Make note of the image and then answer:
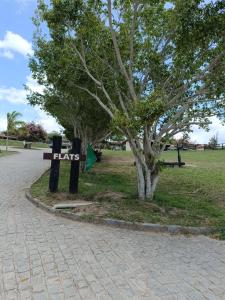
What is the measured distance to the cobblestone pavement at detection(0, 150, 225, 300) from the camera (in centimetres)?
471

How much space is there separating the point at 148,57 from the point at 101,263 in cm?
637

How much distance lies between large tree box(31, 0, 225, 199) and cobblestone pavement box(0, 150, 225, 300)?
2781 millimetres

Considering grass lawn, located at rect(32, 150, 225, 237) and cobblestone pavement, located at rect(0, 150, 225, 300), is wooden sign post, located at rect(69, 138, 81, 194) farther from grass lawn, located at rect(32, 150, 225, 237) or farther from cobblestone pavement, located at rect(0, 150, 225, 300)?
cobblestone pavement, located at rect(0, 150, 225, 300)

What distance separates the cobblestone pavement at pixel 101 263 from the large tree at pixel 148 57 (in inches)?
109

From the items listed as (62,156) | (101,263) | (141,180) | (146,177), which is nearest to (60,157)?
(62,156)

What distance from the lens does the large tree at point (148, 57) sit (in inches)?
365

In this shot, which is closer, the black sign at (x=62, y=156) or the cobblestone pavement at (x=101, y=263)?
the cobblestone pavement at (x=101, y=263)

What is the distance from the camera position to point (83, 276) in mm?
5168

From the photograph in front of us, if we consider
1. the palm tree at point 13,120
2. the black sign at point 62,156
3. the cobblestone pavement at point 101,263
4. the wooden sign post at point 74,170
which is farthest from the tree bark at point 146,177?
the palm tree at point 13,120

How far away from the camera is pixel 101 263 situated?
5.71 m

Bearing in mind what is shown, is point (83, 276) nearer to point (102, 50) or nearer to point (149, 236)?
point (149, 236)

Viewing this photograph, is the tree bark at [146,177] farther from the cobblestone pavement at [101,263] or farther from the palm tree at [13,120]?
the palm tree at [13,120]

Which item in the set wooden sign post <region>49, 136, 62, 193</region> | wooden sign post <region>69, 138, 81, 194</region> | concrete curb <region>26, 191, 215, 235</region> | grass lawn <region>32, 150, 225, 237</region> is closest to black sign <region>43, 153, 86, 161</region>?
wooden sign post <region>49, 136, 62, 193</region>

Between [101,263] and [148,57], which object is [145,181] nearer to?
[148,57]
